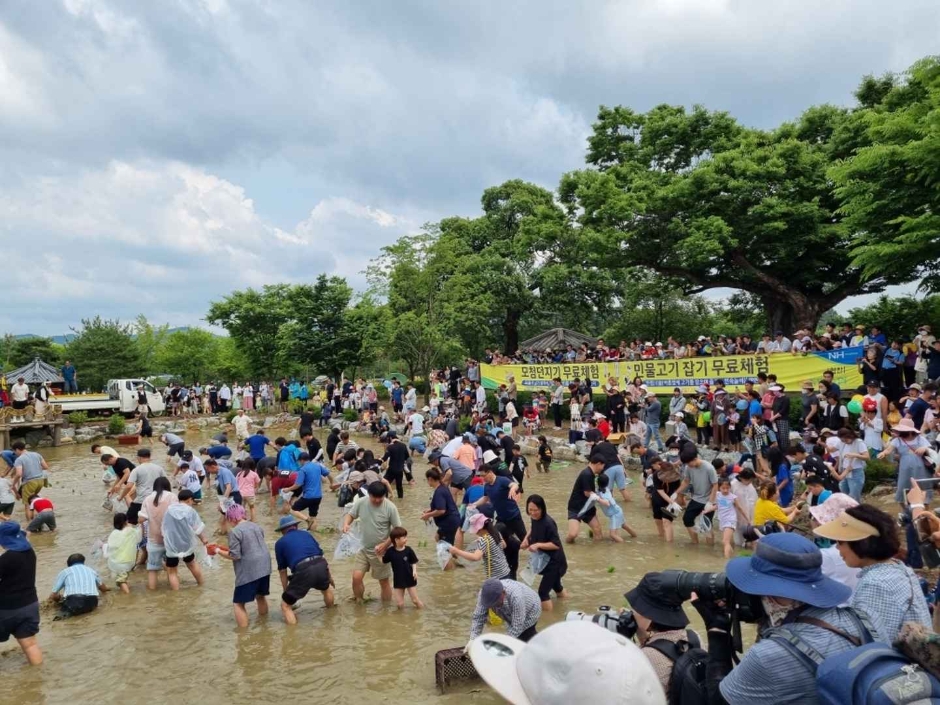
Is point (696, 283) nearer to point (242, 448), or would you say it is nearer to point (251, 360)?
point (242, 448)

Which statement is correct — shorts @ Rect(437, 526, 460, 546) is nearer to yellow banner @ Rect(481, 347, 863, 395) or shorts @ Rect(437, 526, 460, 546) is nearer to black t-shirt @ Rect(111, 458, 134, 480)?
black t-shirt @ Rect(111, 458, 134, 480)

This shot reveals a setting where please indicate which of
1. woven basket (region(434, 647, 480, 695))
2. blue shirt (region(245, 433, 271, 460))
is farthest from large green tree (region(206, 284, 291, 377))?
woven basket (region(434, 647, 480, 695))

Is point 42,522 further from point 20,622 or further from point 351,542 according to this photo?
point 351,542

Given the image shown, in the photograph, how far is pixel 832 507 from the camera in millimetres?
5516

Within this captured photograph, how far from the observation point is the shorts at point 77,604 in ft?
24.3

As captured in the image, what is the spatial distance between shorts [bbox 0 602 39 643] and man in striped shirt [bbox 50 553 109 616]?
4.14ft

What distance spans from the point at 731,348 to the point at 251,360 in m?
29.5

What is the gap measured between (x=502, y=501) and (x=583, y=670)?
580cm

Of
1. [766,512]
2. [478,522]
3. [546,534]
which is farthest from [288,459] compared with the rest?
[766,512]

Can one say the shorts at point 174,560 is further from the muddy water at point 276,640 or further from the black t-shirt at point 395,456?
the black t-shirt at point 395,456

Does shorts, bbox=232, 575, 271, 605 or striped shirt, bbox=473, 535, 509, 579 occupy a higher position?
striped shirt, bbox=473, 535, 509, 579

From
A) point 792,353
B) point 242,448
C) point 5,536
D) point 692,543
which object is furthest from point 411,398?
point 5,536

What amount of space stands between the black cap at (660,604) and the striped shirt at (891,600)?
2.62 ft

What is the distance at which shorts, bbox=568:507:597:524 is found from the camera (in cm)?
913
